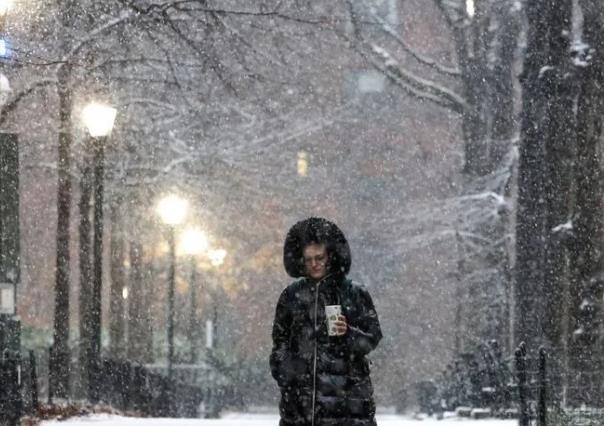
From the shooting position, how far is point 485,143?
3400cm

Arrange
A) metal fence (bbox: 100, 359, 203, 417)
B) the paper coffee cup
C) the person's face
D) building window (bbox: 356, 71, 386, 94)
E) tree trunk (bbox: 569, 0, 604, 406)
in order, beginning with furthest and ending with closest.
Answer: building window (bbox: 356, 71, 386, 94), metal fence (bbox: 100, 359, 203, 417), tree trunk (bbox: 569, 0, 604, 406), the person's face, the paper coffee cup

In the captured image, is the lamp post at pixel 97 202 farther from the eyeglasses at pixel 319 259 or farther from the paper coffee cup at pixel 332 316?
the paper coffee cup at pixel 332 316

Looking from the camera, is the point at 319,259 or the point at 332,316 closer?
the point at 332,316

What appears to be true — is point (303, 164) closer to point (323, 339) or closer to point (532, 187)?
point (532, 187)

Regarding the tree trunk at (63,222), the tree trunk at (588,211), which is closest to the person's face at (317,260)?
the tree trunk at (588,211)

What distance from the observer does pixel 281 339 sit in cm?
856

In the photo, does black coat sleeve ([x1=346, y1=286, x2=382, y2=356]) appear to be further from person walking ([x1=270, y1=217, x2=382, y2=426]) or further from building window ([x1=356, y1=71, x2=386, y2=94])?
building window ([x1=356, y1=71, x2=386, y2=94])

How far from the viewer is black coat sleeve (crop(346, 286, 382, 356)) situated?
8.38m

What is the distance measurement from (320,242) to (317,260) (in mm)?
105

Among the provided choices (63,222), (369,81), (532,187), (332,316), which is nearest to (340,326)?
(332,316)

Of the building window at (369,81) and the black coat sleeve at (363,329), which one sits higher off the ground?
the building window at (369,81)

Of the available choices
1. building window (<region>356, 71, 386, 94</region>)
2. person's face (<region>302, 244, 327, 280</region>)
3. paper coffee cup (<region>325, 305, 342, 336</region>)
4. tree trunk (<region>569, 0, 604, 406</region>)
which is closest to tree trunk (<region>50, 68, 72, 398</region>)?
tree trunk (<region>569, 0, 604, 406</region>)

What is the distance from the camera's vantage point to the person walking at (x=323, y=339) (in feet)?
27.5

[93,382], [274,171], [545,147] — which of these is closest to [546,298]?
[545,147]
